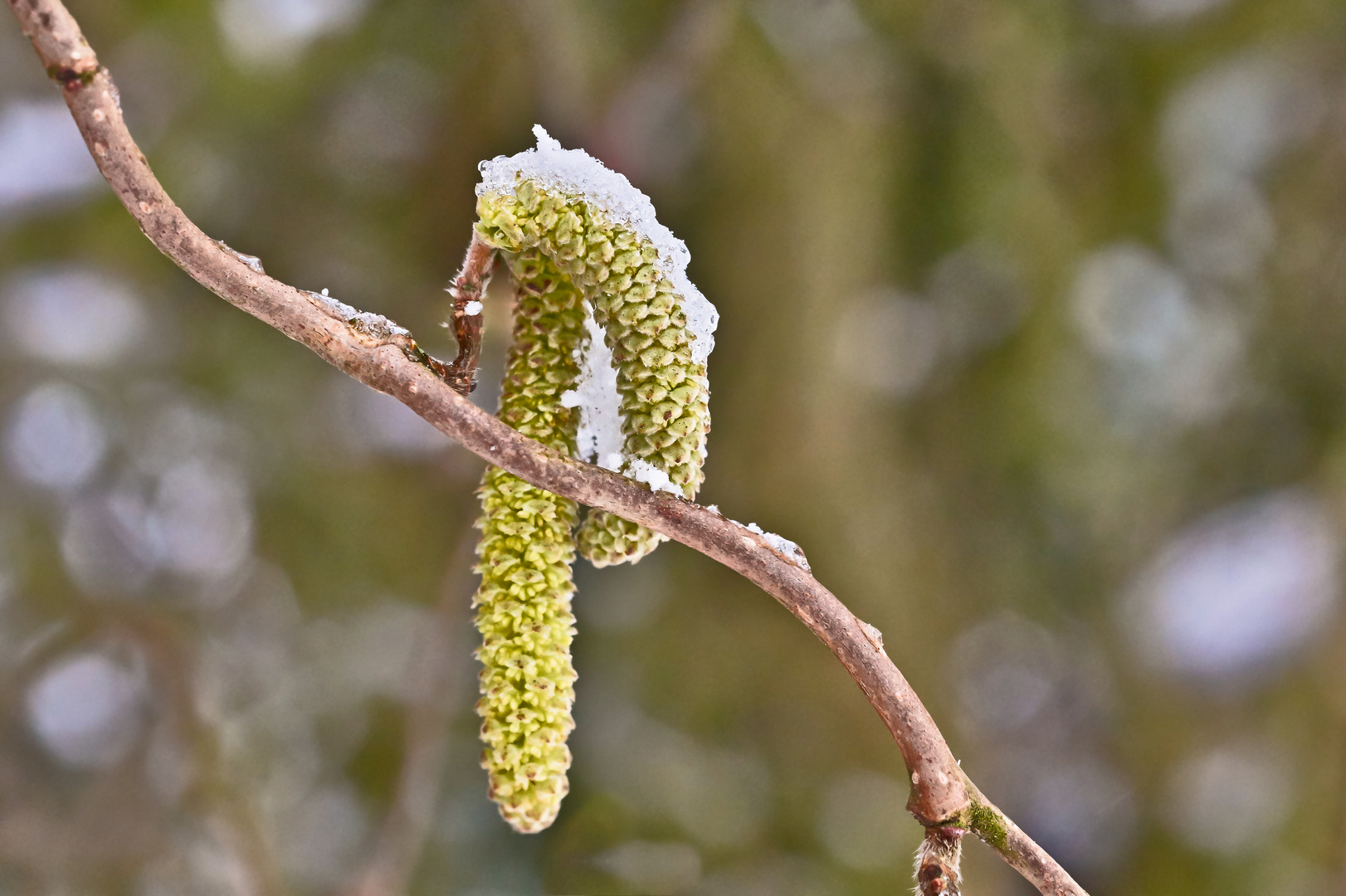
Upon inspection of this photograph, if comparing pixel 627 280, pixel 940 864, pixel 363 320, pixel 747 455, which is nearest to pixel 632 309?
pixel 627 280

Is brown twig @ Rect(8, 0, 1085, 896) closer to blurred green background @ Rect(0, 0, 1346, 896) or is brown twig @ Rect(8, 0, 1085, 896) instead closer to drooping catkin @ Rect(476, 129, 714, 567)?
drooping catkin @ Rect(476, 129, 714, 567)

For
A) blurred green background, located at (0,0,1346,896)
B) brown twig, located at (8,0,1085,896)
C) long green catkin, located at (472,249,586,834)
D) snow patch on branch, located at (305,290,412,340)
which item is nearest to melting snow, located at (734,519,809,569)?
brown twig, located at (8,0,1085,896)

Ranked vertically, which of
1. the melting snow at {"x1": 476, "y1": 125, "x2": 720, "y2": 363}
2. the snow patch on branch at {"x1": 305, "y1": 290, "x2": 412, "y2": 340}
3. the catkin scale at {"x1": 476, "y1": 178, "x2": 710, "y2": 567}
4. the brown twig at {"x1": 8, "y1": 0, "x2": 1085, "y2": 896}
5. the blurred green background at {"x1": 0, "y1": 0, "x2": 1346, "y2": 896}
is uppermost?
the blurred green background at {"x1": 0, "y1": 0, "x2": 1346, "y2": 896}

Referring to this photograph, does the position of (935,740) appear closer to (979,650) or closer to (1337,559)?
(979,650)

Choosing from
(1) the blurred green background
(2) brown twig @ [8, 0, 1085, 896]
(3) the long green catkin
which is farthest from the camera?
(1) the blurred green background

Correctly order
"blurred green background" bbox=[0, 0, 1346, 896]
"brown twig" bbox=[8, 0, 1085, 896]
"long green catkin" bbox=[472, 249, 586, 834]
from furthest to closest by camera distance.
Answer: "blurred green background" bbox=[0, 0, 1346, 896]
"long green catkin" bbox=[472, 249, 586, 834]
"brown twig" bbox=[8, 0, 1085, 896]

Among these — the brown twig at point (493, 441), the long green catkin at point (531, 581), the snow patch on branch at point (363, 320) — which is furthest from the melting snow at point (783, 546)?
the snow patch on branch at point (363, 320)

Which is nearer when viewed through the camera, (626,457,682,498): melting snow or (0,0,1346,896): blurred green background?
(626,457,682,498): melting snow

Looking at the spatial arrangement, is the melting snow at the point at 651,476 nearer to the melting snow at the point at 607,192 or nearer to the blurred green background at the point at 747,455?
the melting snow at the point at 607,192
